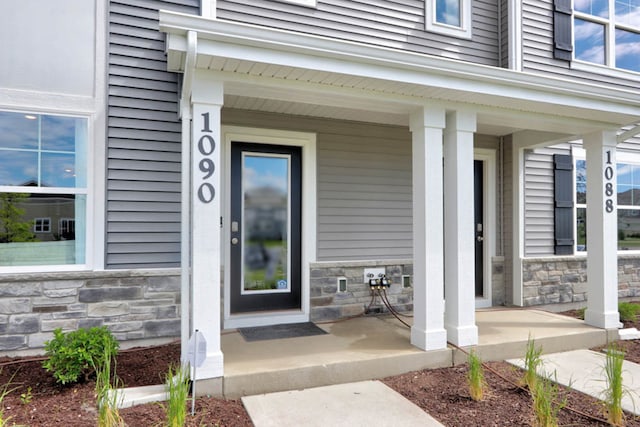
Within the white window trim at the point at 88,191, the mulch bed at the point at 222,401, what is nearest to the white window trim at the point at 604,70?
the mulch bed at the point at 222,401

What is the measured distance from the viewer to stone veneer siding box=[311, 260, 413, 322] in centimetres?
440

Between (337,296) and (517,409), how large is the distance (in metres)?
2.12

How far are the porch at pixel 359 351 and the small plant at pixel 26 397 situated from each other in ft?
3.91

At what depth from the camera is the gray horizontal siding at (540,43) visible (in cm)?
525

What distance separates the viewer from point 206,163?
2801 mm

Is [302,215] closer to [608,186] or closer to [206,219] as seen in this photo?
[206,219]

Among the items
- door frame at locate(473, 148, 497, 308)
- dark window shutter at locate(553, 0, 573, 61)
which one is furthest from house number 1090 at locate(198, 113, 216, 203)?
dark window shutter at locate(553, 0, 573, 61)

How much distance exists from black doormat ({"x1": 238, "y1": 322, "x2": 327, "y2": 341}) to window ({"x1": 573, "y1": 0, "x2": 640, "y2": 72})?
5072 mm

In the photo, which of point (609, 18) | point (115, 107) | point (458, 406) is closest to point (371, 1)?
point (115, 107)

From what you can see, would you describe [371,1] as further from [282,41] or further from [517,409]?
[517,409]

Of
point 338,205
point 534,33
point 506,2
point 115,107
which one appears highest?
point 506,2

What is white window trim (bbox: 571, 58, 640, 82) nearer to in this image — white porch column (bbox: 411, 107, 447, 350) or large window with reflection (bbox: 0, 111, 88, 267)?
white porch column (bbox: 411, 107, 447, 350)

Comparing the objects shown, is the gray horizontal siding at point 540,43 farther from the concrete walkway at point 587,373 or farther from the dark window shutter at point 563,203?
the concrete walkway at point 587,373

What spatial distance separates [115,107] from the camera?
11.9 feet
